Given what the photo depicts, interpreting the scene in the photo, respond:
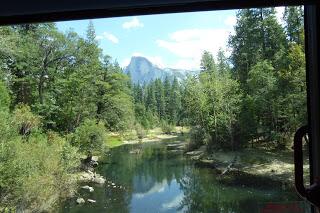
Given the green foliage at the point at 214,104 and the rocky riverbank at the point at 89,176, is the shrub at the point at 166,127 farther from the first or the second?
the rocky riverbank at the point at 89,176

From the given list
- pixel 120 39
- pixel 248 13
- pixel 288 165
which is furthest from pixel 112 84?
pixel 288 165

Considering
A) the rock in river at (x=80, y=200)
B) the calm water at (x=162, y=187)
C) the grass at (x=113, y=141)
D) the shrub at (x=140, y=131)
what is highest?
the shrub at (x=140, y=131)

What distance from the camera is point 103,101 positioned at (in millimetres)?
2145

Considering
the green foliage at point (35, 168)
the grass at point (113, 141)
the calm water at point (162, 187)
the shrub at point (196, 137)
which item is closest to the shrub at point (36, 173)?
the green foliage at point (35, 168)

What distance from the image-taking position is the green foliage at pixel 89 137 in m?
2.10

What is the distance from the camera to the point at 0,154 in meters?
2.02

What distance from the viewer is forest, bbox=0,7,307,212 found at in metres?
1.72

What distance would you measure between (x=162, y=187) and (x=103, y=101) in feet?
2.01

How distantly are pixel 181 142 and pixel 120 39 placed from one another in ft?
2.13

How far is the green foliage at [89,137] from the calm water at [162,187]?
0.11 m

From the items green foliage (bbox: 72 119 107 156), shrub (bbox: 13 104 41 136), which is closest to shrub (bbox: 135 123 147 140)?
green foliage (bbox: 72 119 107 156)

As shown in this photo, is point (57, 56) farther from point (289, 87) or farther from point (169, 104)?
point (289, 87)

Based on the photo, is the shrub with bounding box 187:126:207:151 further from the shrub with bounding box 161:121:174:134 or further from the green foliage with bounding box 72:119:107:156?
the green foliage with bounding box 72:119:107:156

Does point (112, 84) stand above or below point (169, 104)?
above
